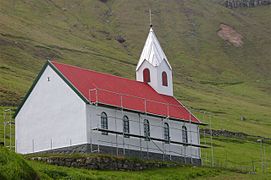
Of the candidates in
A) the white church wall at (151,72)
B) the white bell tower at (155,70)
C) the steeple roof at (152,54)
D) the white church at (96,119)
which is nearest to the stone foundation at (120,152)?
the white church at (96,119)

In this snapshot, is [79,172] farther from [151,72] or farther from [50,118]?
[151,72]

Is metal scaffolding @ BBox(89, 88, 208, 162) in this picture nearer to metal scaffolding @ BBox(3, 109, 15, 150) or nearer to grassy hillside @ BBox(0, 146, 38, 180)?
metal scaffolding @ BBox(3, 109, 15, 150)

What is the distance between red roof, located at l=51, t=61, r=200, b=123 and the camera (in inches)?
2366

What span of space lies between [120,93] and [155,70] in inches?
449

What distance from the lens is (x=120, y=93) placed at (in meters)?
63.9

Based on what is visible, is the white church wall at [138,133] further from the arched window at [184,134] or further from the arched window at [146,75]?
the arched window at [146,75]

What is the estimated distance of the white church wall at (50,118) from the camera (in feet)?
191

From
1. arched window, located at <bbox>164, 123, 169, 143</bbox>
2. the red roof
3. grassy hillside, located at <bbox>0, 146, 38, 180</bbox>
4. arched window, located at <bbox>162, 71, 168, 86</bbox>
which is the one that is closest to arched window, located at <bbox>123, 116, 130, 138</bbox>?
the red roof

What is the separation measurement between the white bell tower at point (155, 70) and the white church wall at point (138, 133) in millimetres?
6035

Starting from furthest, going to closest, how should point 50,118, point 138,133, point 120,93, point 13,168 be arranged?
point 120,93 < point 138,133 < point 50,118 < point 13,168

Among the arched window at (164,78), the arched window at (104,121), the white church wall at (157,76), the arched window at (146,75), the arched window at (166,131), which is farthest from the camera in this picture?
the arched window at (164,78)

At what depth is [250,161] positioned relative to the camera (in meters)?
86.9

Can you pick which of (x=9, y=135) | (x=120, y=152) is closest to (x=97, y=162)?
(x=120, y=152)

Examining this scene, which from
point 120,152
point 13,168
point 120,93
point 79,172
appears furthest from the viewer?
point 120,93
